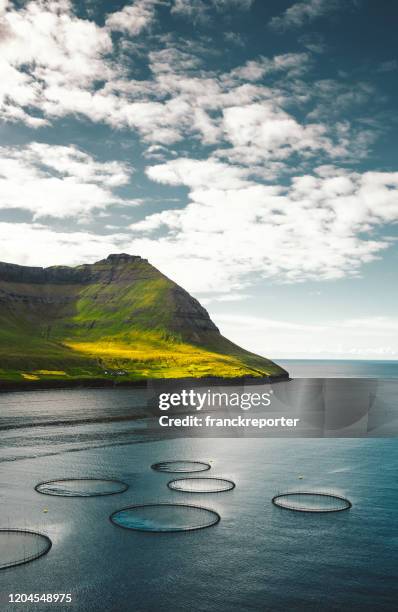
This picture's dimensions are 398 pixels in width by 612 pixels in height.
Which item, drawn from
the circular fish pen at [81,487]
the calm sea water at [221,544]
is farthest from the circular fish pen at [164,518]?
the circular fish pen at [81,487]

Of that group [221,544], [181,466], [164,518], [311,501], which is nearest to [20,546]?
[164,518]

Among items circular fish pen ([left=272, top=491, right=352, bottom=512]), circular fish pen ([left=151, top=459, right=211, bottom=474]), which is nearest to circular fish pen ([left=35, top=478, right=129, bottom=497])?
circular fish pen ([left=151, top=459, right=211, bottom=474])

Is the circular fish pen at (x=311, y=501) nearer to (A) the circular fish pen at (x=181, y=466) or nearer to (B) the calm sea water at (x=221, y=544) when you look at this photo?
(B) the calm sea water at (x=221, y=544)

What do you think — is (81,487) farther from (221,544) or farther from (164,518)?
(221,544)

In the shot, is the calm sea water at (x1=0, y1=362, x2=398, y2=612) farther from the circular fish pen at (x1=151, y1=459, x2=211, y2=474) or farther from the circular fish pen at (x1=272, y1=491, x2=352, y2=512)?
the circular fish pen at (x1=151, y1=459, x2=211, y2=474)

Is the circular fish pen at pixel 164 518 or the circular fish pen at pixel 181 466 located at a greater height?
the circular fish pen at pixel 164 518

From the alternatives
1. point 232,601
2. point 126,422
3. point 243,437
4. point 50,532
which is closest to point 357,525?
point 232,601
